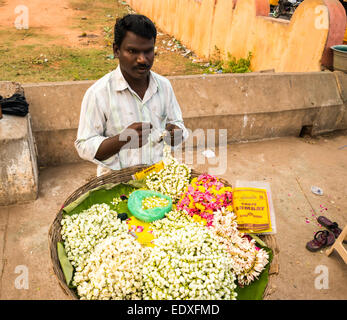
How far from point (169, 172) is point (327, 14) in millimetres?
5440

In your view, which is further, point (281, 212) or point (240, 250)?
point (281, 212)

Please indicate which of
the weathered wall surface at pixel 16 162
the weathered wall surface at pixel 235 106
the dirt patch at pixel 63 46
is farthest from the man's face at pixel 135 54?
the dirt patch at pixel 63 46

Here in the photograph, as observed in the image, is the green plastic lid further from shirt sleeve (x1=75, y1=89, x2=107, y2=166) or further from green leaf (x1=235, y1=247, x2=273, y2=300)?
green leaf (x1=235, y1=247, x2=273, y2=300)

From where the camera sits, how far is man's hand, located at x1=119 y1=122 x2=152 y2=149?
2.12m

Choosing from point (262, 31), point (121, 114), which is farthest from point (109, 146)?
point (262, 31)

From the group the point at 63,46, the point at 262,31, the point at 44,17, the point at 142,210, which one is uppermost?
the point at 262,31

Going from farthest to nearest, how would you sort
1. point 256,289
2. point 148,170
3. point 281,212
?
point 281,212 < point 148,170 < point 256,289

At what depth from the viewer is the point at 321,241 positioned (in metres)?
3.59

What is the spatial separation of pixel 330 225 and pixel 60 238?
338 centimetres

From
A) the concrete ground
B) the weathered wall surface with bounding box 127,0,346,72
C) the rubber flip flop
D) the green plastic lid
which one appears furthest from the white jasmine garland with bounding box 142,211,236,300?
the weathered wall surface with bounding box 127,0,346,72

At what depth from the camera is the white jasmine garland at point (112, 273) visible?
5.06 feet

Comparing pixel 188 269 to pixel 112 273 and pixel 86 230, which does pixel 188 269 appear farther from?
pixel 86 230

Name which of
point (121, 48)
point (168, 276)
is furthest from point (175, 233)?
point (121, 48)

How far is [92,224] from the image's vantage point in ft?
6.16
